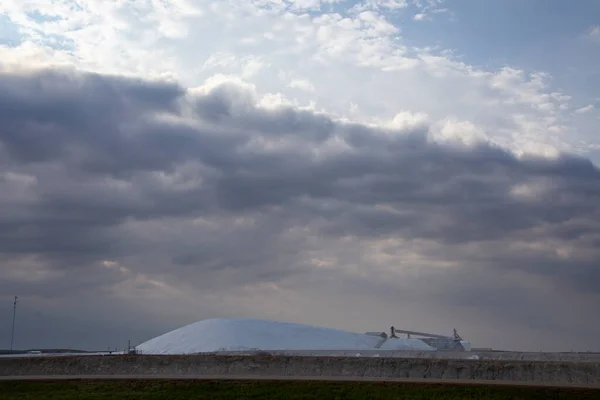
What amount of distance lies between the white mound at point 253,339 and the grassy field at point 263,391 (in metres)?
24.7

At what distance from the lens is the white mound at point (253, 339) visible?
213 feet

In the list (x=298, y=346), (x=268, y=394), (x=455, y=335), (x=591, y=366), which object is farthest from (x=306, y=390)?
(x=455, y=335)

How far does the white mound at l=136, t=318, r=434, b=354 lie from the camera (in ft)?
213

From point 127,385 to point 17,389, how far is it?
6.79 metres

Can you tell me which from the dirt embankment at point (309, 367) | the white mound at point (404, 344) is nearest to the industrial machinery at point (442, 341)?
the white mound at point (404, 344)

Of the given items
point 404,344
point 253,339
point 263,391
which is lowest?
point 263,391

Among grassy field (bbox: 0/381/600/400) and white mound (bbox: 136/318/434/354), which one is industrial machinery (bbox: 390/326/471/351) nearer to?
white mound (bbox: 136/318/434/354)

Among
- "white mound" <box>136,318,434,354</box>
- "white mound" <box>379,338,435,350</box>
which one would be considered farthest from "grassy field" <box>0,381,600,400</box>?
"white mound" <box>379,338,435,350</box>

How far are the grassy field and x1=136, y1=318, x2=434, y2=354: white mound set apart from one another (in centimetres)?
2465

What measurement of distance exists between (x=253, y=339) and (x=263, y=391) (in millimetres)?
31514

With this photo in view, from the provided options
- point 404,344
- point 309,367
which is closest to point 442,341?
point 404,344

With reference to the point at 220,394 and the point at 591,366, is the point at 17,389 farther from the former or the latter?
the point at 591,366

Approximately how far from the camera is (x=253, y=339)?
66.9m

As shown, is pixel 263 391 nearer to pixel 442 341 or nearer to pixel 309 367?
pixel 309 367
